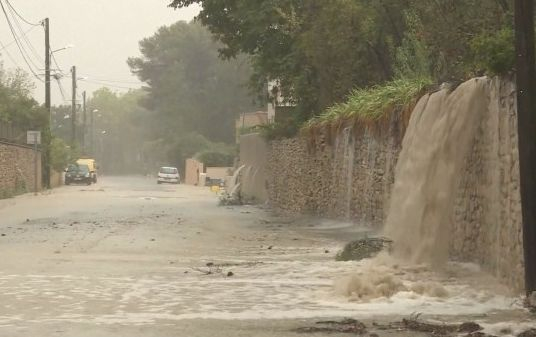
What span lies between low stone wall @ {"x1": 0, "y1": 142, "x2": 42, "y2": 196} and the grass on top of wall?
20.8 metres

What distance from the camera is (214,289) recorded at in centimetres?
991

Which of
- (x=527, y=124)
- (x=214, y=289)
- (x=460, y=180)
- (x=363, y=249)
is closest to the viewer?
(x=527, y=124)

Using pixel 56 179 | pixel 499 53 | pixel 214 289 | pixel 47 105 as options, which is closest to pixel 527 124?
pixel 499 53

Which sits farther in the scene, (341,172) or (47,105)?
(47,105)

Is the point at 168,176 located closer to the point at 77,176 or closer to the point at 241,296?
the point at 77,176

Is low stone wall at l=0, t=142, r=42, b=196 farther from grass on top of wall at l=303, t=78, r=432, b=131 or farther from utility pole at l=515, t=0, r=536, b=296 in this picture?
utility pole at l=515, t=0, r=536, b=296

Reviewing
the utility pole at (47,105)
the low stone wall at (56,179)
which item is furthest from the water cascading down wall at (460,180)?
the low stone wall at (56,179)

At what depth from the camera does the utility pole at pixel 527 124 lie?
8391 mm

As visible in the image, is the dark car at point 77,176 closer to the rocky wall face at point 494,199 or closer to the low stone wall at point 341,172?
the low stone wall at point 341,172

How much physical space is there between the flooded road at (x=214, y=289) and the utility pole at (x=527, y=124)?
0.56 m

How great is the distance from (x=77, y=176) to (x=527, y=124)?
6429 centimetres

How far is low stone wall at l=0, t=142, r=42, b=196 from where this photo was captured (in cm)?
3947

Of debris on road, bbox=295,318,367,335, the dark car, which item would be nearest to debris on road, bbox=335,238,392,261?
debris on road, bbox=295,318,367,335

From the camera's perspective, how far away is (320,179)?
24047 millimetres
